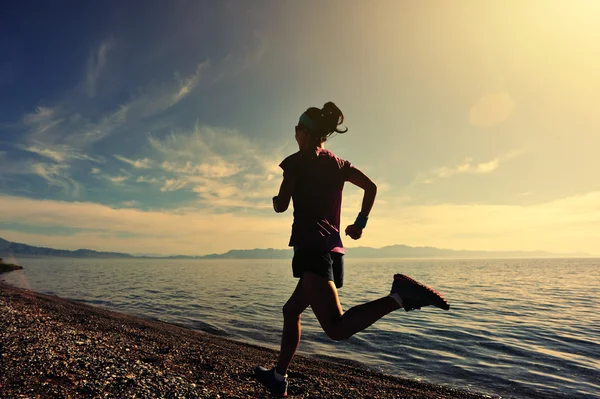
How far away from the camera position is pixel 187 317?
62.3 ft

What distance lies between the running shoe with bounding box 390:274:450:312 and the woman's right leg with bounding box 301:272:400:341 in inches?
4.1

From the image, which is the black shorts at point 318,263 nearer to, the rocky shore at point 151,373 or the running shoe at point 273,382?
the running shoe at point 273,382

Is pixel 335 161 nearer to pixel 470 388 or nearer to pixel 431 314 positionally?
pixel 470 388

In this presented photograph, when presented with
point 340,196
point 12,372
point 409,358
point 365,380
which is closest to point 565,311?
point 409,358

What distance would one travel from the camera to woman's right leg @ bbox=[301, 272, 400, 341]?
9.98ft

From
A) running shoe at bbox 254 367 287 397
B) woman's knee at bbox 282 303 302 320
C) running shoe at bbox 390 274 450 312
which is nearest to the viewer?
running shoe at bbox 390 274 450 312

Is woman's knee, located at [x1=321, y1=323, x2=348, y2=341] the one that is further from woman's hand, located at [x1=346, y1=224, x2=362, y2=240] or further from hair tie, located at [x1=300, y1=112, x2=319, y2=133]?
hair tie, located at [x1=300, y1=112, x2=319, y2=133]

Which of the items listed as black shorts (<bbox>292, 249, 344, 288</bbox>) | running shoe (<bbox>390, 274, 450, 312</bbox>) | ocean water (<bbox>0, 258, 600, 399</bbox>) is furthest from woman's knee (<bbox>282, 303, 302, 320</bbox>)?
ocean water (<bbox>0, 258, 600, 399</bbox>)

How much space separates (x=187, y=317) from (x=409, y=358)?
13.1 metres

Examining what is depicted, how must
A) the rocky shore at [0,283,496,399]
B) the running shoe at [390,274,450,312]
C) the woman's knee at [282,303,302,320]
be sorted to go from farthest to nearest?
the rocky shore at [0,283,496,399]
the woman's knee at [282,303,302,320]
the running shoe at [390,274,450,312]

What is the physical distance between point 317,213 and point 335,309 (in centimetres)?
107

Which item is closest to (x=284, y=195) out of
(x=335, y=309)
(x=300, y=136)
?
(x=300, y=136)

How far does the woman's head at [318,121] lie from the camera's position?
3.79 meters

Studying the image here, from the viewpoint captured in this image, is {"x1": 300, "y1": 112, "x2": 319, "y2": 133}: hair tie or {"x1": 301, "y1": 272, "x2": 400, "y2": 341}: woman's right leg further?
{"x1": 300, "y1": 112, "x2": 319, "y2": 133}: hair tie
